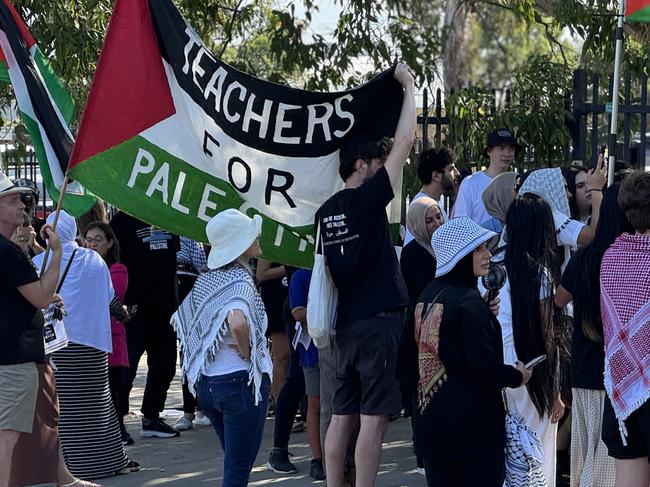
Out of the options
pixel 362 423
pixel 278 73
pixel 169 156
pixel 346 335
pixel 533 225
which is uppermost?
pixel 278 73

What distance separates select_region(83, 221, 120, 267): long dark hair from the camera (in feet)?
30.0

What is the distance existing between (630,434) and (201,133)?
3001mm

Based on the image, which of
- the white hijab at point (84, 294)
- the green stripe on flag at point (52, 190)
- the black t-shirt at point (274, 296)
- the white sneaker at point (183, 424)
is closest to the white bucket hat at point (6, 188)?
the green stripe on flag at point (52, 190)

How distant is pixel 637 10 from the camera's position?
8258mm

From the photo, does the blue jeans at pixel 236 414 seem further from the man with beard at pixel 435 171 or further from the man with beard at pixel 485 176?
the man with beard at pixel 485 176

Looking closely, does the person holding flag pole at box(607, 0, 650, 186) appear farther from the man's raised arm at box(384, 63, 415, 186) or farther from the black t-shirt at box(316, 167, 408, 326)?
the black t-shirt at box(316, 167, 408, 326)

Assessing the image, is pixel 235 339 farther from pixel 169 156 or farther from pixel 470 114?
pixel 470 114

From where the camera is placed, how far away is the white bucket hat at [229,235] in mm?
6449

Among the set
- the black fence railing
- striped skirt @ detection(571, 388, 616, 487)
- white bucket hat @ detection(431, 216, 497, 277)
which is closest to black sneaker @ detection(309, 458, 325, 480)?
striped skirt @ detection(571, 388, 616, 487)

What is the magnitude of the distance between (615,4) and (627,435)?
5.75 meters

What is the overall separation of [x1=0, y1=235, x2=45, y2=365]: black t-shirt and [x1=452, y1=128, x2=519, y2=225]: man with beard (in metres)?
3.43

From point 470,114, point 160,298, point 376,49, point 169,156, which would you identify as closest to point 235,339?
point 169,156

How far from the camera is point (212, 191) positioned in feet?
23.4

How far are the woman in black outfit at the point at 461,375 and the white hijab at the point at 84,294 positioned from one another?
134 inches
